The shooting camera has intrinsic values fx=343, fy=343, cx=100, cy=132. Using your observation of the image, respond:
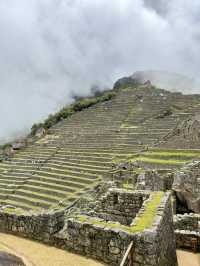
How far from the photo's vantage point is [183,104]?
3478 centimetres

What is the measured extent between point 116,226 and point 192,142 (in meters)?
17.2

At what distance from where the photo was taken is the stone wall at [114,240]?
4.90m

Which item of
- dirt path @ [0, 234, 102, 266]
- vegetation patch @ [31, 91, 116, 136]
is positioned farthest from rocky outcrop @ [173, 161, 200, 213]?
vegetation patch @ [31, 91, 116, 136]

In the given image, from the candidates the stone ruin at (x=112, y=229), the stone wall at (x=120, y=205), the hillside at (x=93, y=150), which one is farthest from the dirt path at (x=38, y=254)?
the hillside at (x=93, y=150)

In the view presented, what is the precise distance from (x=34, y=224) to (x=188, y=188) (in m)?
7.26

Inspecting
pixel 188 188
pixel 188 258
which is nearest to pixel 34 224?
pixel 188 258

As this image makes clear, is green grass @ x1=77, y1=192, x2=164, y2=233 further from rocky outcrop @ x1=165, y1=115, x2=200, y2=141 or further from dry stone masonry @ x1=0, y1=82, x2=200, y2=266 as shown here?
rocky outcrop @ x1=165, y1=115, x2=200, y2=141

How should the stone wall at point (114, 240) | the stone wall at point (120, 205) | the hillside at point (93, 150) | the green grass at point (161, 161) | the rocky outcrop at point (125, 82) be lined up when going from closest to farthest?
the stone wall at point (114, 240) → the stone wall at point (120, 205) → the green grass at point (161, 161) → the hillside at point (93, 150) → the rocky outcrop at point (125, 82)

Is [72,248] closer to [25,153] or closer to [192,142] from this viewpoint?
[192,142]

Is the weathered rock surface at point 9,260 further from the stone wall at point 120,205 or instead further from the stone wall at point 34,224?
the stone wall at point 120,205

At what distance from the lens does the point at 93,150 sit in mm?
25750

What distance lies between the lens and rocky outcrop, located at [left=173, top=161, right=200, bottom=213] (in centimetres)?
1245

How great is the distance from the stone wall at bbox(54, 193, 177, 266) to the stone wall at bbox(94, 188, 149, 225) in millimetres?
1300

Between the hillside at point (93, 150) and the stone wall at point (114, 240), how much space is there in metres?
10.7
